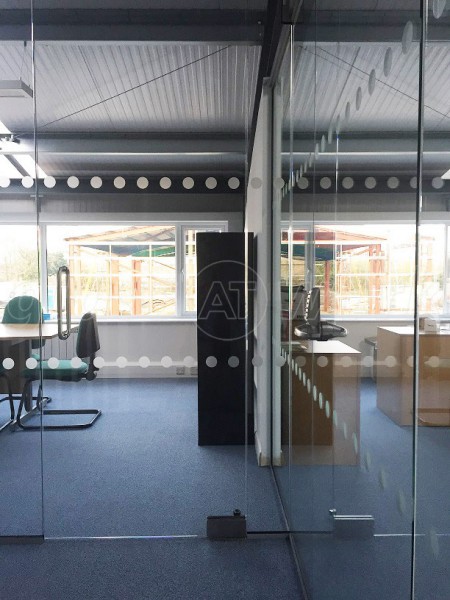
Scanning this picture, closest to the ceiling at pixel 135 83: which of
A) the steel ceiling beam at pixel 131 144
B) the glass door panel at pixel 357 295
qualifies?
the steel ceiling beam at pixel 131 144

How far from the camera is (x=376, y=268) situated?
1086 millimetres

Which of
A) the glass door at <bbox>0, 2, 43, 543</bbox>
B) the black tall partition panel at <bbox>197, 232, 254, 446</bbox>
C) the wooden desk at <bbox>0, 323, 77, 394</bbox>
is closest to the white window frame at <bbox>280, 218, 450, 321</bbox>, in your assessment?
the black tall partition panel at <bbox>197, 232, 254, 446</bbox>

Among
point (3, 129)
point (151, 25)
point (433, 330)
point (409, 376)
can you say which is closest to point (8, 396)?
point (3, 129)

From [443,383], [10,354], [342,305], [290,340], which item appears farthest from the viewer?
[10,354]

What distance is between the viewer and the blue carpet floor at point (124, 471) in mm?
2691

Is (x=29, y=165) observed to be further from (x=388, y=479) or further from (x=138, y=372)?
(x=388, y=479)

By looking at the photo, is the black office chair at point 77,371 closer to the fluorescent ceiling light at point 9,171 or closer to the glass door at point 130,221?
the glass door at point 130,221

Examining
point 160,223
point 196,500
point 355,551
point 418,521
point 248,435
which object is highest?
point 160,223

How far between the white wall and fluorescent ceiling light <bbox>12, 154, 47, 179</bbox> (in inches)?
46.3

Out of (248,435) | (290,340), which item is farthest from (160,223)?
(248,435)

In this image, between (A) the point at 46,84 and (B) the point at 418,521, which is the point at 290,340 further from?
(A) the point at 46,84

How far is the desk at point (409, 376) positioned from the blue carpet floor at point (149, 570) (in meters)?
1.51

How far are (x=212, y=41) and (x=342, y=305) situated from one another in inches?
79.7

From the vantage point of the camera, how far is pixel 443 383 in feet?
2.40
